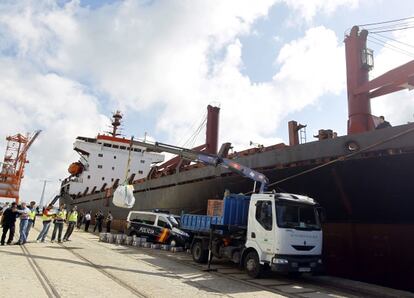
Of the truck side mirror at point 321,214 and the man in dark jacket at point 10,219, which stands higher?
the truck side mirror at point 321,214

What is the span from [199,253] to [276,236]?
3.38 m

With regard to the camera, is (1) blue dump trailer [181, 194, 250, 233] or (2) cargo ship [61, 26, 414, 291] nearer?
(2) cargo ship [61, 26, 414, 291]

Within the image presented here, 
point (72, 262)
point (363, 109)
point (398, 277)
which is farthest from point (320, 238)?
point (72, 262)

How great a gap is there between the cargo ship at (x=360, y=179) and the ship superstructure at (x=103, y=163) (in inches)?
926

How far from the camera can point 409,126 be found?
8672 mm

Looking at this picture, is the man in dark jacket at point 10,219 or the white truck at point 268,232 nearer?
the white truck at point 268,232

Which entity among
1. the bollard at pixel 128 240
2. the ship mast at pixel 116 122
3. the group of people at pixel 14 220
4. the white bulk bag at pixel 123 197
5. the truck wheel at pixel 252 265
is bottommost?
the truck wheel at pixel 252 265

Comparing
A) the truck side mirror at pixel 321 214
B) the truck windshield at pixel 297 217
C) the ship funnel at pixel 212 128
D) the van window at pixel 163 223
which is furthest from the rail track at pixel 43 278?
the ship funnel at pixel 212 128

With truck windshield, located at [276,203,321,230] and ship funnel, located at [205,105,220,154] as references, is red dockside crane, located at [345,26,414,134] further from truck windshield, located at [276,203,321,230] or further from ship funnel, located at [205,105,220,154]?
ship funnel, located at [205,105,220,154]

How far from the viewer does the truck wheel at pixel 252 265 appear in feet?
29.5

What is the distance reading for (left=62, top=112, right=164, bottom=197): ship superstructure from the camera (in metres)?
35.4

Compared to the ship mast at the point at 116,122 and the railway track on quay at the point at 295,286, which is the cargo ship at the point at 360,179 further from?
the ship mast at the point at 116,122

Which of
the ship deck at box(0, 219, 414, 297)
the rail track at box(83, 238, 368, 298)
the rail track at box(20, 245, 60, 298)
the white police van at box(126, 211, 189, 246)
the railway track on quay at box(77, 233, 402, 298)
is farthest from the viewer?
the white police van at box(126, 211, 189, 246)

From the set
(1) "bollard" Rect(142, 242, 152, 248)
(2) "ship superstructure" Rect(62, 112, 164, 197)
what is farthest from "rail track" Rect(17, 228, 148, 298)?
(2) "ship superstructure" Rect(62, 112, 164, 197)
